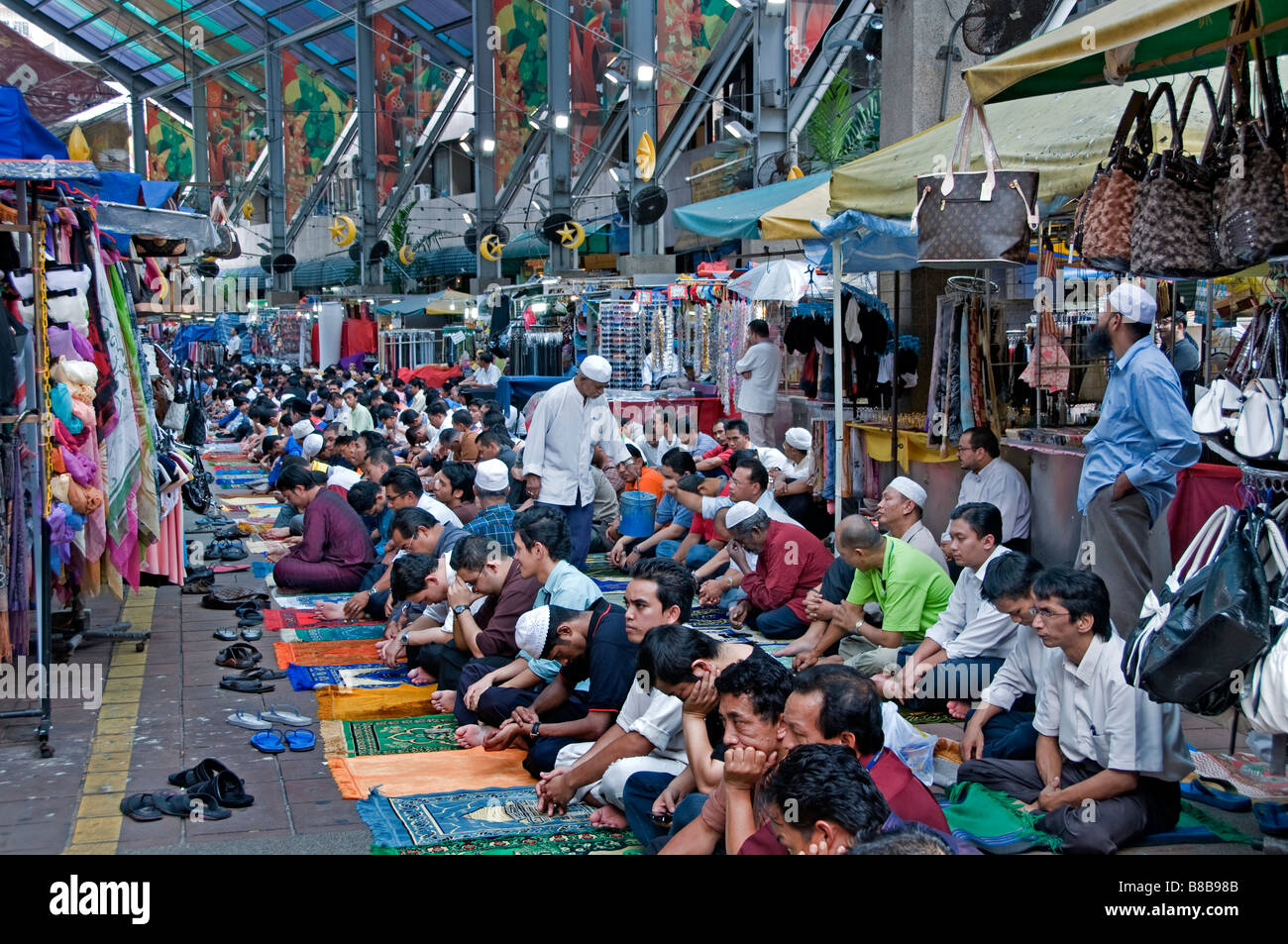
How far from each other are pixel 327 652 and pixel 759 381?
19.7ft

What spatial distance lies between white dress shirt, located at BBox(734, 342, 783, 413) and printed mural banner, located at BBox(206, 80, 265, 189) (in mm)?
32111

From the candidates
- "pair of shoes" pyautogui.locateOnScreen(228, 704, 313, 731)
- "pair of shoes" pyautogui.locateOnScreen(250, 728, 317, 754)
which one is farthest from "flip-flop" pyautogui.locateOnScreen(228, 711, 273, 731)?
"pair of shoes" pyautogui.locateOnScreen(250, 728, 317, 754)

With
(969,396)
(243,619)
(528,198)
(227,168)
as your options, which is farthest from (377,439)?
(227,168)

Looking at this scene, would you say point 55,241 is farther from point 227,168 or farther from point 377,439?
point 227,168

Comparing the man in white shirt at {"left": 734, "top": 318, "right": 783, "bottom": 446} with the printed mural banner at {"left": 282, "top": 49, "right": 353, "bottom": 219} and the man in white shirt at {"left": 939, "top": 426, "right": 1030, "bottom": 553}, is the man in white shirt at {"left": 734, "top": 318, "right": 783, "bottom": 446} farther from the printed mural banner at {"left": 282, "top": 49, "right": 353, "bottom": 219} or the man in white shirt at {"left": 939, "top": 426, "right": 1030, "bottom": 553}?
the printed mural banner at {"left": 282, "top": 49, "right": 353, "bottom": 219}

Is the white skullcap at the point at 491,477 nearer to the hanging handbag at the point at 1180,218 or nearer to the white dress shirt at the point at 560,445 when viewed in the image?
the white dress shirt at the point at 560,445

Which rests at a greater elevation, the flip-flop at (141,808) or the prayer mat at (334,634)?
the prayer mat at (334,634)

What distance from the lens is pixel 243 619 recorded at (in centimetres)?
862

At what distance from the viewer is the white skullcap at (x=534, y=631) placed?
5605 mm

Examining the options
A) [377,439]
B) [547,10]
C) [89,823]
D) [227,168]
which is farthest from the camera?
[227,168]

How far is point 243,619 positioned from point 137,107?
40481mm

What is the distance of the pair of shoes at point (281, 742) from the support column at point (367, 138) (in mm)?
32224

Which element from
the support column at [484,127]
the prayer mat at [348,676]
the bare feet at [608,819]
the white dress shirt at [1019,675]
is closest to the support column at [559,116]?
the support column at [484,127]

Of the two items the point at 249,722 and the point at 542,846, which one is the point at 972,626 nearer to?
the point at 542,846
